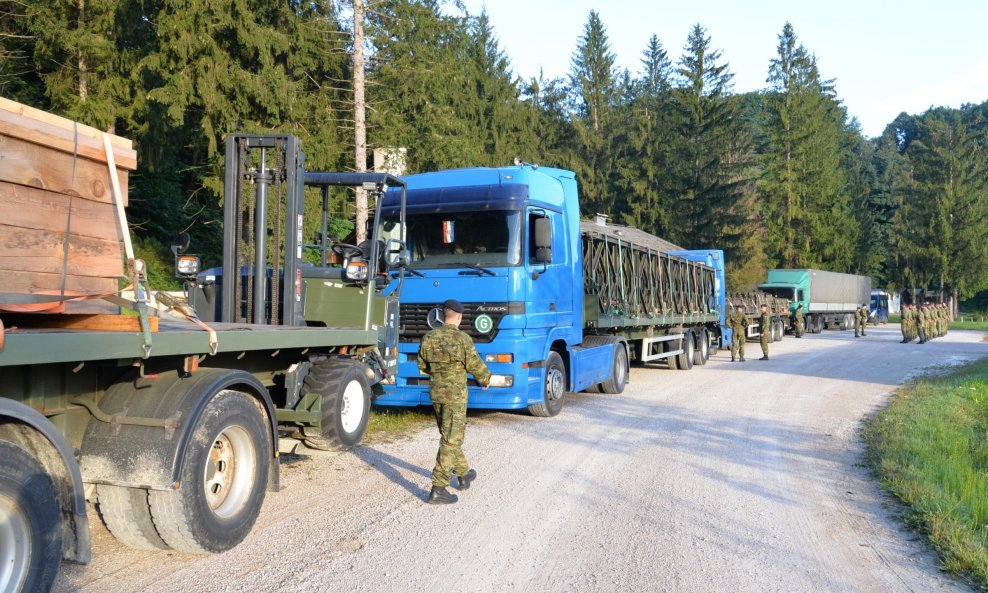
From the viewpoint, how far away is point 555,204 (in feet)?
34.3

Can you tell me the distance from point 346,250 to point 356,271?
0.78 meters

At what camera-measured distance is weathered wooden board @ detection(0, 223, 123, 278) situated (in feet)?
12.3

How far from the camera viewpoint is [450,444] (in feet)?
20.1

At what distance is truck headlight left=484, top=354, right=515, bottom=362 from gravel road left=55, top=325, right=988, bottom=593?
2.98 feet

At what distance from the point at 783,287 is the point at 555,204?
97.2 ft

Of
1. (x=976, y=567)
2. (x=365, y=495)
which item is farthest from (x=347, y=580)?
(x=976, y=567)

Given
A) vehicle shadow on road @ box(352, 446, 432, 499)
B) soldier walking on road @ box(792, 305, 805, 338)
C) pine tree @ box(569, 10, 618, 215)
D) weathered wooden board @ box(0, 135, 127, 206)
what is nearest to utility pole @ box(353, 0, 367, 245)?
vehicle shadow on road @ box(352, 446, 432, 499)

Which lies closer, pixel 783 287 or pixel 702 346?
pixel 702 346

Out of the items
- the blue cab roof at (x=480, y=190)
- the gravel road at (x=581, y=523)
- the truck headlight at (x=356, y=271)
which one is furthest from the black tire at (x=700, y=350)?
the truck headlight at (x=356, y=271)

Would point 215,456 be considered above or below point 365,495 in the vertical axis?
above

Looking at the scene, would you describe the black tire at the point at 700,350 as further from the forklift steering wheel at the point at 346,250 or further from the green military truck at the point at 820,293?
the green military truck at the point at 820,293

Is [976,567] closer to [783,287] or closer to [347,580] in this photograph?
[347,580]

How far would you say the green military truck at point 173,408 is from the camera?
3.42m

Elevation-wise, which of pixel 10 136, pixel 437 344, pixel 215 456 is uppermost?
pixel 10 136
